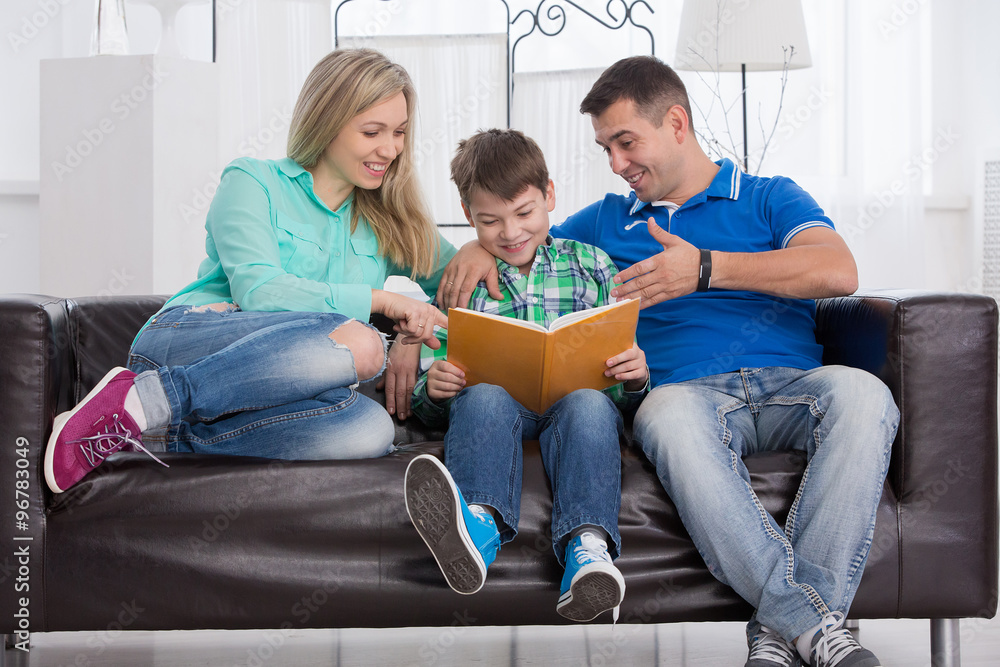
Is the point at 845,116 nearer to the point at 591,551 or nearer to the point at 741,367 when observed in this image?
the point at 741,367

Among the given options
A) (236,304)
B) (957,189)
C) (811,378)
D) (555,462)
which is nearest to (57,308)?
(236,304)

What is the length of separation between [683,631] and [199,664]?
90cm

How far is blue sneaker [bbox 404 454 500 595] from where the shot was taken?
1.06m

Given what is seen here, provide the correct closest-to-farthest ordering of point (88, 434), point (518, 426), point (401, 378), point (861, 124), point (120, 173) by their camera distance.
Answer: point (88, 434) < point (518, 426) < point (401, 378) < point (120, 173) < point (861, 124)

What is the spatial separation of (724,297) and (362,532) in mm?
774

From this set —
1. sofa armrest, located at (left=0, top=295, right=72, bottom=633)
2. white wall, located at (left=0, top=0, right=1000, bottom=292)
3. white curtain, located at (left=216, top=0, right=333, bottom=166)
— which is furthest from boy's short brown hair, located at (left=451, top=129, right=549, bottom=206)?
white wall, located at (left=0, top=0, right=1000, bottom=292)

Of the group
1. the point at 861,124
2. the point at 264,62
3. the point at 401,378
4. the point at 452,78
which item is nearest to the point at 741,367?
the point at 401,378

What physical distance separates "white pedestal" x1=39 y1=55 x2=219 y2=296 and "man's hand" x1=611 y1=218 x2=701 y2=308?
1.70 meters

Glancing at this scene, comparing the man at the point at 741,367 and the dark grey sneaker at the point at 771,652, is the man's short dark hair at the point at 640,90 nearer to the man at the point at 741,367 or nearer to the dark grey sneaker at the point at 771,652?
the man at the point at 741,367

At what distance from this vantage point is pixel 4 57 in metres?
3.43

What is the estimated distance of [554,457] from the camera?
4.15 ft

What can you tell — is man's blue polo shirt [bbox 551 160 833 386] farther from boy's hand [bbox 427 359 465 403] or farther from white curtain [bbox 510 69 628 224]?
white curtain [bbox 510 69 628 224]

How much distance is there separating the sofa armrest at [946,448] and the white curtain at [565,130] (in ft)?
6.90

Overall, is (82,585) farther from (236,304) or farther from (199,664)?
(236,304)
